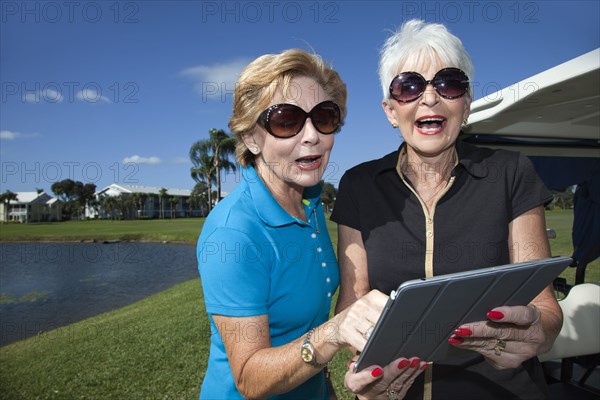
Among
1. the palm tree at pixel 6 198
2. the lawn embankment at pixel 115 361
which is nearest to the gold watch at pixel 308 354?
the lawn embankment at pixel 115 361

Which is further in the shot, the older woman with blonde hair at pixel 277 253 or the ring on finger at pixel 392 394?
the ring on finger at pixel 392 394

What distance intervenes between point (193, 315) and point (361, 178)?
8.58 metres

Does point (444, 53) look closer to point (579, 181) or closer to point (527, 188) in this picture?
point (527, 188)

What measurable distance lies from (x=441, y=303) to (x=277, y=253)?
2.59 ft

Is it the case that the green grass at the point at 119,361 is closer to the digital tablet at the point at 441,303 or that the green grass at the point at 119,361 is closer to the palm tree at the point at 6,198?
the digital tablet at the point at 441,303

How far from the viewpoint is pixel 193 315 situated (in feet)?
32.1

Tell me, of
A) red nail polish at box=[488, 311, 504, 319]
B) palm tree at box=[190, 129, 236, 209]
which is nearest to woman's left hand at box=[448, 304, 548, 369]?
red nail polish at box=[488, 311, 504, 319]

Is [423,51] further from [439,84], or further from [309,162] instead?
[309,162]

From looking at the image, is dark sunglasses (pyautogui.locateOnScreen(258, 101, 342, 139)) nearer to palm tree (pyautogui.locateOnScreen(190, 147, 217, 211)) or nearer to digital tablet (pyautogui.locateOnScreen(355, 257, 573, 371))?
digital tablet (pyautogui.locateOnScreen(355, 257, 573, 371))

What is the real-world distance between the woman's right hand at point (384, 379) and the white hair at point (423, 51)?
1328mm

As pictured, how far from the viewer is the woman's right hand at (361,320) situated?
1422mm

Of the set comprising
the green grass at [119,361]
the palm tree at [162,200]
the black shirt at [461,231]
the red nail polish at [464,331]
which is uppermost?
the palm tree at [162,200]

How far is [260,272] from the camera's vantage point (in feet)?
5.87

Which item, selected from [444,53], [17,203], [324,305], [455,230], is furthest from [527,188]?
[17,203]
